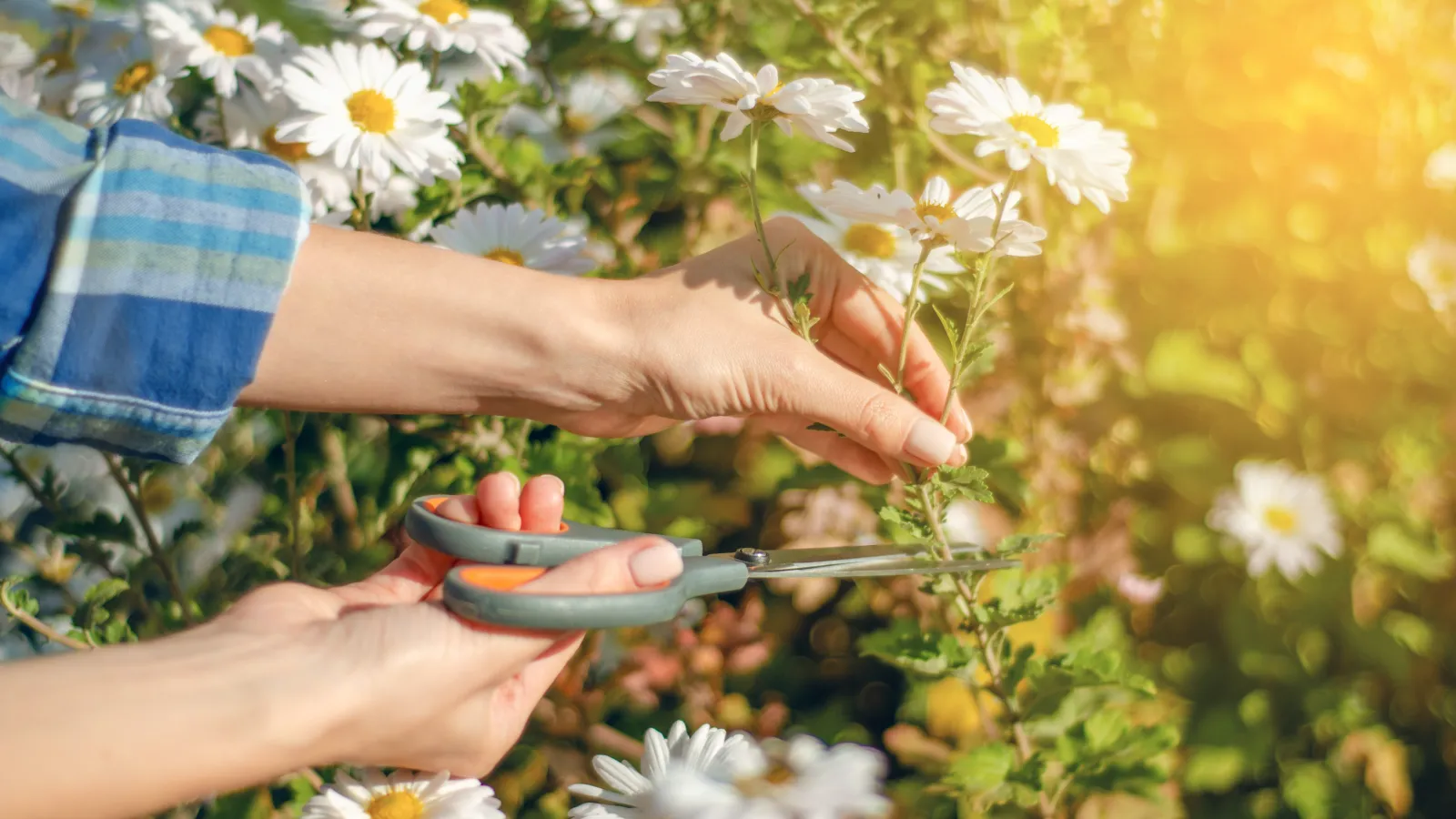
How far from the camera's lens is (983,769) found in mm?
1274

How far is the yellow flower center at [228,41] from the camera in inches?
62.9

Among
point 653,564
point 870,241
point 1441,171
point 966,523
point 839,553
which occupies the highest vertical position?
point 653,564

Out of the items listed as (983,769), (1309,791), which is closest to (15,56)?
(983,769)

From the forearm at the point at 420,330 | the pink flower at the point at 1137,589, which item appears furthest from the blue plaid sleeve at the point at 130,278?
the pink flower at the point at 1137,589

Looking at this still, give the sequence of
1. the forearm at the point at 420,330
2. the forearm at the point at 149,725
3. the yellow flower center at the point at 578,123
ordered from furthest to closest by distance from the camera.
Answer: the yellow flower center at the point at 578,123, the forearm at the point at 420,330, the forearm at the point at 149,725

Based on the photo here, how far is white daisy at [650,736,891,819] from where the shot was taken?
2.95 ft

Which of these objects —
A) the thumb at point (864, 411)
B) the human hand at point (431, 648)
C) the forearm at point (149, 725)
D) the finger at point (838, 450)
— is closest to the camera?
the forearm at point (149, 725)

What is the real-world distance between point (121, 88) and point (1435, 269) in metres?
2.08

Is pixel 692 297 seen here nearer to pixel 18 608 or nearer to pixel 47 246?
pixel 47 246

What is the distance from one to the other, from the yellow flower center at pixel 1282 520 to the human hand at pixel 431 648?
1119mm

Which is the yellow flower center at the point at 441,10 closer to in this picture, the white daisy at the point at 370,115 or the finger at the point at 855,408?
the white daisy at the point at 370,115

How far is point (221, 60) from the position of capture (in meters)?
1.56

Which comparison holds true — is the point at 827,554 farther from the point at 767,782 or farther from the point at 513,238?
the point at 513,238

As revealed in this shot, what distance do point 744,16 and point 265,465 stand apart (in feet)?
3.71
